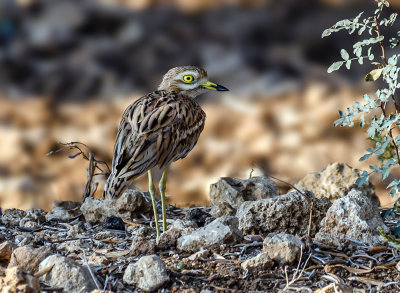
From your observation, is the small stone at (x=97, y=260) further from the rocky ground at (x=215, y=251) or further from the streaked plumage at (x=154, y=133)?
the streaked plumage at (x=154, y=133)

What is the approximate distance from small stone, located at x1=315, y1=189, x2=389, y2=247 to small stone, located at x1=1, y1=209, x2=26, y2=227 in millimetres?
2030

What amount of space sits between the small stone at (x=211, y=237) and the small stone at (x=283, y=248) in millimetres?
254

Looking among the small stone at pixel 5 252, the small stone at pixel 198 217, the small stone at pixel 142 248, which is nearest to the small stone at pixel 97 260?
the small stone at pixel 142 248

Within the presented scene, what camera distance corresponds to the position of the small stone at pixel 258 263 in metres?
2.96

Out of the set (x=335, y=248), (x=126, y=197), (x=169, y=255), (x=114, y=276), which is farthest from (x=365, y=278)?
(x=126, y=197)

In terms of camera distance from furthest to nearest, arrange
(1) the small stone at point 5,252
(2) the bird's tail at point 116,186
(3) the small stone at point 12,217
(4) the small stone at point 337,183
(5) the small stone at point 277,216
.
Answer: (4) the small stone at point 337,183 → (3) the small stone at point 12,217 → (2) the bird's tail at point 116,186 → (5) the small stone at point 277,216 → (1) the small stone at point 5,252

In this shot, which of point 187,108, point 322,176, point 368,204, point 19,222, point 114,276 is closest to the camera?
point 114,276

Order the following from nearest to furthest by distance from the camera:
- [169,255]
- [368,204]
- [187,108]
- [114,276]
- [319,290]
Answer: [319,290] → [114,276] → [169,255] → [368,204] → [187,108]

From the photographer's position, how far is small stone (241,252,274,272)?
2.96 meters

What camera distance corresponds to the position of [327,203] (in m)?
3.65

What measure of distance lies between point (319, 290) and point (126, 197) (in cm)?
178

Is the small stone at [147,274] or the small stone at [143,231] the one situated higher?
the small stone at [143,231]

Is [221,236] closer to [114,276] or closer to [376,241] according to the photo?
[114,276]

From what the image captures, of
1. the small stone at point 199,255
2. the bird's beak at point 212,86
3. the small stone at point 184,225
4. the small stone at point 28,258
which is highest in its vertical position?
the bird's beak at point 212,86
